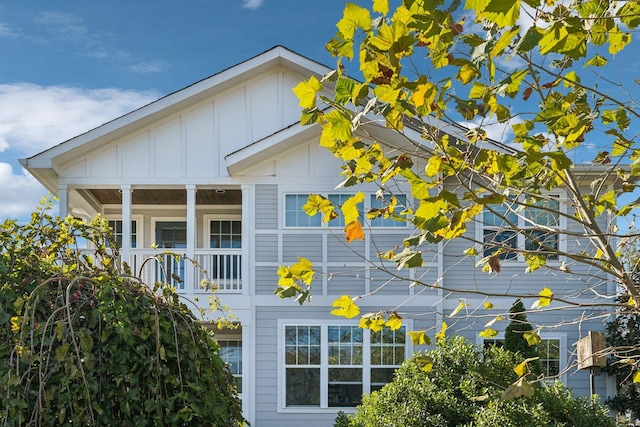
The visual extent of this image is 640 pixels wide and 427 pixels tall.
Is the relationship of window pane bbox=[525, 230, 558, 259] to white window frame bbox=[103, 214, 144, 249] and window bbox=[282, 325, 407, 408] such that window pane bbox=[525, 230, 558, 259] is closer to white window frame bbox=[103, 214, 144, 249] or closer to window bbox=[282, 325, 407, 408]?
window bbox=[282, 325, 407, 408]

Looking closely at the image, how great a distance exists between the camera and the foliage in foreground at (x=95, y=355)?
4.50 m

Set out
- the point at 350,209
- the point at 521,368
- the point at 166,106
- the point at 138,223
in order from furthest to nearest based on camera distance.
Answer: the point at 138,223 < the point at 166,106 < the point at 521,368 < the point at 350,209

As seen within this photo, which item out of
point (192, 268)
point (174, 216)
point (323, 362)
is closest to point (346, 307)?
→ point (323, 362)

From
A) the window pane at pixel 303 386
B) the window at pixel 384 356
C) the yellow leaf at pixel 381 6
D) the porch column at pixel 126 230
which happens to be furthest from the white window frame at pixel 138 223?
the yellow leaf at pixel 381 6

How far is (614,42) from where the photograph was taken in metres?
4.26

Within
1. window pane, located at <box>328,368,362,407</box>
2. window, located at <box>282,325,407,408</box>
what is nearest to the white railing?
window, located at <box>282,325,407,408</box>

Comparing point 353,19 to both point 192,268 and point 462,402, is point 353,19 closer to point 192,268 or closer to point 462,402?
point 462,402

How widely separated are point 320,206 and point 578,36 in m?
1.64

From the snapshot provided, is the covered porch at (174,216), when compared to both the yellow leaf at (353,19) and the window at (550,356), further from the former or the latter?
the yellow leaf at (353,19)

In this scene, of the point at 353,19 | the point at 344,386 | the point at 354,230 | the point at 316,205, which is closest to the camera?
the point at 353,19

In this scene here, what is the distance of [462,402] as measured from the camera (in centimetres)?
878

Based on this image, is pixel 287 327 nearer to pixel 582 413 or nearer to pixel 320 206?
pixel 582 413

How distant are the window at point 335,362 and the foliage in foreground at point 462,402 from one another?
542 cm

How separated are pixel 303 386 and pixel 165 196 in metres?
5.36
